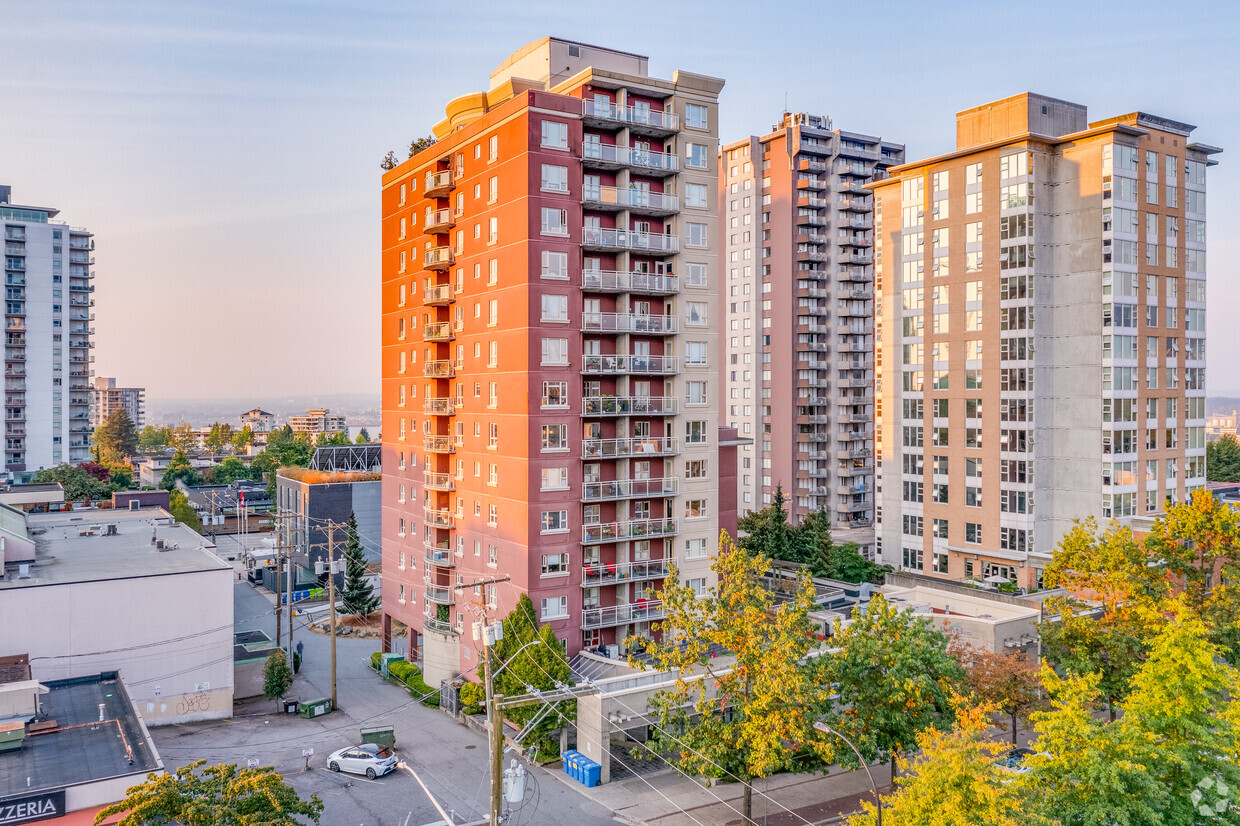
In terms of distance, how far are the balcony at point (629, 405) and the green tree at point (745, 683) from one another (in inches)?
617

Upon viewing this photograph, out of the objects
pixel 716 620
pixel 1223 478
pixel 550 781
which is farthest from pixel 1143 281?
pixel 1223 478

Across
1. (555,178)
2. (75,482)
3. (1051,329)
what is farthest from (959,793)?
(75,482)

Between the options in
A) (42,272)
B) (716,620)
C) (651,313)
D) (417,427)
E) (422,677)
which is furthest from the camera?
(42,272)

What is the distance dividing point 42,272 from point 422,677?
11664 centimetres

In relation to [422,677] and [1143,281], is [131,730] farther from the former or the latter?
[1143,281]

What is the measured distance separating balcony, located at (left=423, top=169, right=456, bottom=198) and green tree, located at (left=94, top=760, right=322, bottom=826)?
40996 millimetres

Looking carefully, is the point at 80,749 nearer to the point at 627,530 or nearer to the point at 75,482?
the point at 627,530

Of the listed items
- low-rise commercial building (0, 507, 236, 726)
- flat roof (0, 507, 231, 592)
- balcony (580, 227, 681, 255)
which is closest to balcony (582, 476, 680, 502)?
balcony (580, 227, 681, 255)

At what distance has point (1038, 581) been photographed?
220 feet

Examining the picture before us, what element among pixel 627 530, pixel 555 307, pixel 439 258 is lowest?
pixel 627 530

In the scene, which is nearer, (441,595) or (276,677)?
(276,677)

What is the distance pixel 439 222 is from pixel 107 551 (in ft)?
107

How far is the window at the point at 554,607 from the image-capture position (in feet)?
158

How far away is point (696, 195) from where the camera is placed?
5256 cm
